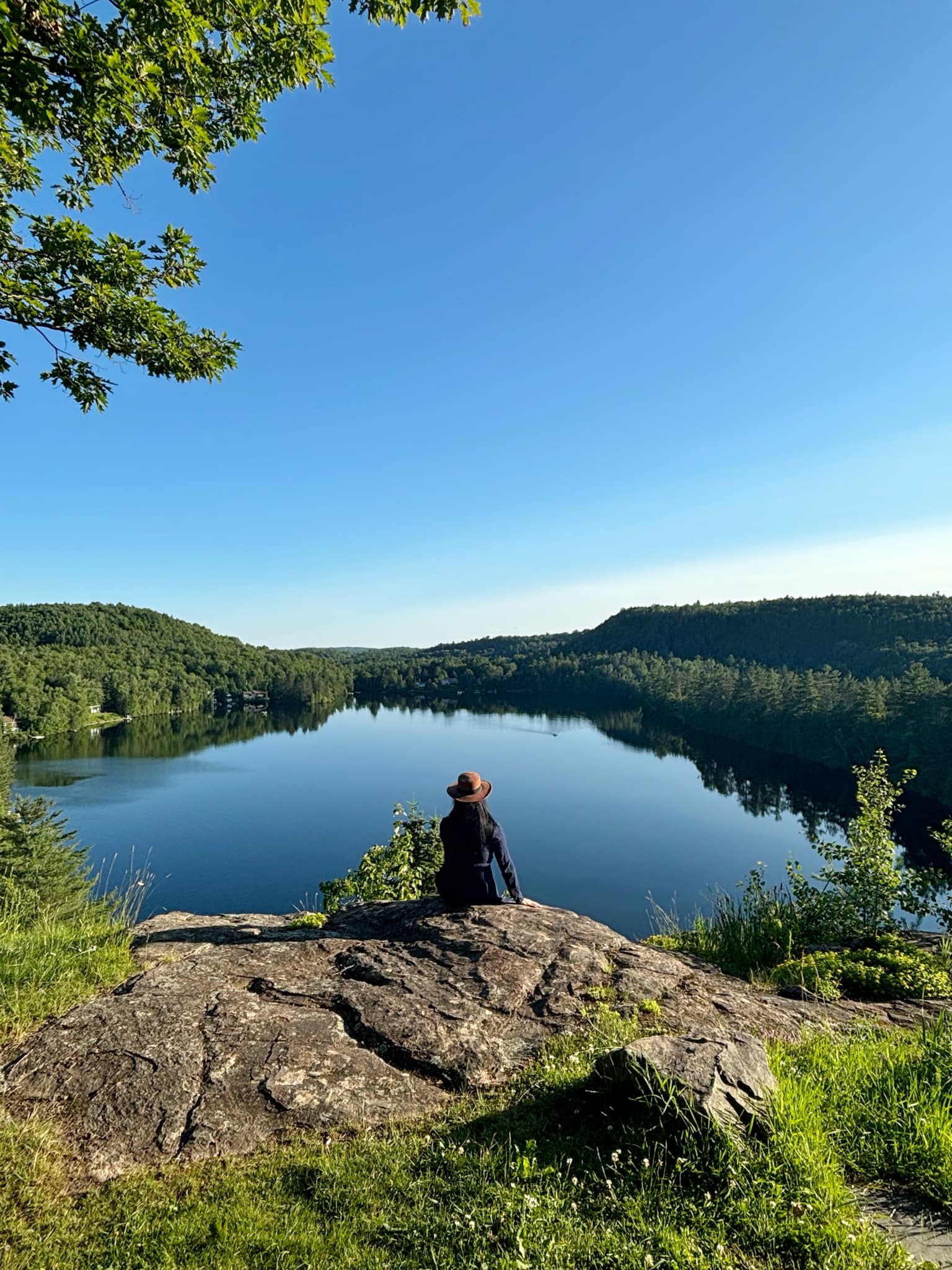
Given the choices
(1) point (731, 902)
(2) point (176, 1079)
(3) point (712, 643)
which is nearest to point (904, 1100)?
(2) point (176, 1079)

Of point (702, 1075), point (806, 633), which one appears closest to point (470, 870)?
point (702, 1075)

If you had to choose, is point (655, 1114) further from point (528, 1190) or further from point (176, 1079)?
point (176, 1079)

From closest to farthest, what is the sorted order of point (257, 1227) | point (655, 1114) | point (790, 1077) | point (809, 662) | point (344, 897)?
point (257, 1227), point (655, 1114), point (790, 1077), point (344, 897), point (809, 662)

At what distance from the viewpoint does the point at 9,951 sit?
14.0 feet

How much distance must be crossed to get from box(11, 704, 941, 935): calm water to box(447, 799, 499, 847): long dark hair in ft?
35.8

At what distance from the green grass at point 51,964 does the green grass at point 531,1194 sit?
3.87 ft

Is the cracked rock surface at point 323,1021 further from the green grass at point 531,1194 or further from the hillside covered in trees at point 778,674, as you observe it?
the hillside covered in trees at point 778,674

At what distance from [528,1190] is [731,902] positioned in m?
5.94

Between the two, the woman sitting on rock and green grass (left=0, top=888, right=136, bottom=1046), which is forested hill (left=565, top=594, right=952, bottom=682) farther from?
green grass (left=0, top=888, right=136, bottom=1046)

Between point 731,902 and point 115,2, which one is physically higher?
point 115,2

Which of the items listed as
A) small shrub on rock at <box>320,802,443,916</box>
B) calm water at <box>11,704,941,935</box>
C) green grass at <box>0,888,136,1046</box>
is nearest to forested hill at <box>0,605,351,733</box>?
calm water at <box>11,704,941,935</box>

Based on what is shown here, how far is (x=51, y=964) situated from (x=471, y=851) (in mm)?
3390

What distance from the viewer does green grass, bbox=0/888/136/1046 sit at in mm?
3812

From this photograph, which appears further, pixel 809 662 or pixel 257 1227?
pixel 809 662
